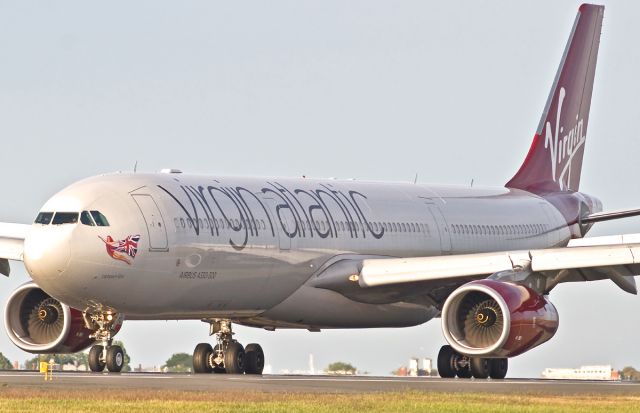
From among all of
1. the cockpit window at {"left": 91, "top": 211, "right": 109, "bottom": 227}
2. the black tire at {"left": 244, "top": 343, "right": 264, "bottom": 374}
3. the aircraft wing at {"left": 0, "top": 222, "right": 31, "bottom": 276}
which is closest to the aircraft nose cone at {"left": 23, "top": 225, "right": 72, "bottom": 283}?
the cockpit window at {"left": 91, "top": 211, "right": 109, "bottom": 227}

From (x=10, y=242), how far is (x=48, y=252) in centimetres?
571

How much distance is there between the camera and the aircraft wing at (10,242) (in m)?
37.4

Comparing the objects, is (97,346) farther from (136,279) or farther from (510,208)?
(510,208)

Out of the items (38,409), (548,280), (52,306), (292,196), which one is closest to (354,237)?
(292,196)

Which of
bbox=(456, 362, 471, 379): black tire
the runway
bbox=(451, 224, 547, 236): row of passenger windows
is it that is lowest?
the runway

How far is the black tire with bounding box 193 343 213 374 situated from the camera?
1469 inches

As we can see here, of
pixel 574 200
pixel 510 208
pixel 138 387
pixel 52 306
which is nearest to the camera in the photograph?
pixel 138 387

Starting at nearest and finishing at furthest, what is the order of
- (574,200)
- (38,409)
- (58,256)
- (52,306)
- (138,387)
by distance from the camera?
(38,409), (138,387), (58,256), (52,306), (574,200)

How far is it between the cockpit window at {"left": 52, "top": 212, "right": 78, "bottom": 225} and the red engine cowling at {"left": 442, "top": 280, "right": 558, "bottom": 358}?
317 inches

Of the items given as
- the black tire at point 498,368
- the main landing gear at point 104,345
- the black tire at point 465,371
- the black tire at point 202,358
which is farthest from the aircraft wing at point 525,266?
the main landing gear at point 104,345

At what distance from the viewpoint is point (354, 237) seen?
3900 centimetres

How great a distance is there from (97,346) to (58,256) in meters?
3.05

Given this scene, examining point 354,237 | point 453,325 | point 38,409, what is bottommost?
point 38,409

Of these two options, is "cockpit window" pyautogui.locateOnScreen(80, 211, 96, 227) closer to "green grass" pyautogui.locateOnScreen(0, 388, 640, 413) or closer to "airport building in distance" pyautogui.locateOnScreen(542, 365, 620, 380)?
"green grass" pyautogui.locateOnScreen(0, 388, 640, 413)
